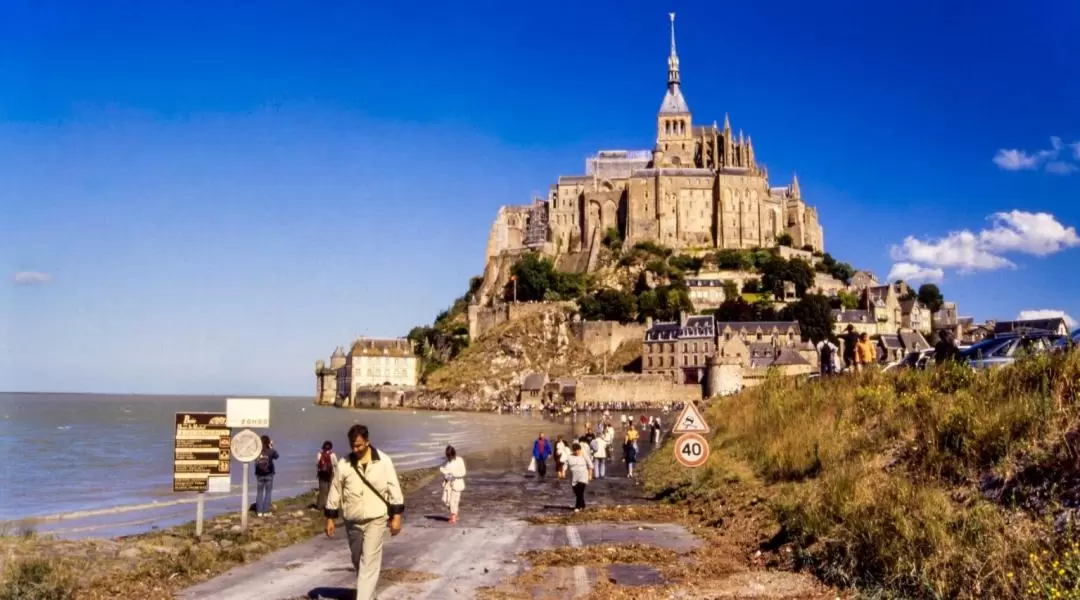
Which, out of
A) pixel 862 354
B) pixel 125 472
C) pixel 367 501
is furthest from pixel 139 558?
pixel 125 472

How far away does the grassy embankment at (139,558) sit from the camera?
10.6 m

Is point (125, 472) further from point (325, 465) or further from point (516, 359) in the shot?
point (516, 359)

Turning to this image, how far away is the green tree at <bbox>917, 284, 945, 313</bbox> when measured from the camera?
126275 mm

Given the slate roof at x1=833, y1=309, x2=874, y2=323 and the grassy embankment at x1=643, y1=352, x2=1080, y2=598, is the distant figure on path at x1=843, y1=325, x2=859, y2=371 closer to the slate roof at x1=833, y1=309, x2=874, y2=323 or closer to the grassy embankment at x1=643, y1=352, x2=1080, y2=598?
the grassy embankment at x1=643, y1=352, x2=1080, y2=598

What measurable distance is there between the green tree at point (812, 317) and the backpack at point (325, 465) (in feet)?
272

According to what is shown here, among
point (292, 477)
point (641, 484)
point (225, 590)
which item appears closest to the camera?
point (225, 590)

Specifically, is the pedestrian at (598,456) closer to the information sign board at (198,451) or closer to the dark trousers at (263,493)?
the dark trousers at (263,493)

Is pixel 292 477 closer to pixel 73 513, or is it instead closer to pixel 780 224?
pixel 73 513

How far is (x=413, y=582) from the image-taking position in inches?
434

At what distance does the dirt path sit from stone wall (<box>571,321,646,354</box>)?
90.4 metres

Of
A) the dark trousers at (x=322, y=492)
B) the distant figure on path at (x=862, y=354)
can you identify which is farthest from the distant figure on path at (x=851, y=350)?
the dark trousers at (x=322, y=492)

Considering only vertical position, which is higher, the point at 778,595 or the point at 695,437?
the point at 695,437

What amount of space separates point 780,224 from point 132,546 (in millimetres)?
120030

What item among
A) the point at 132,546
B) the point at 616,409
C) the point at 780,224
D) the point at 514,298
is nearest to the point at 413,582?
the point at 132,546
